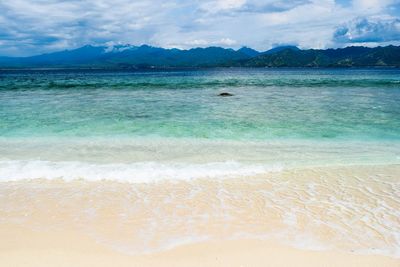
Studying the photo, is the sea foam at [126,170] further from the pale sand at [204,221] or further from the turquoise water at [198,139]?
the pale sand at [204,221]

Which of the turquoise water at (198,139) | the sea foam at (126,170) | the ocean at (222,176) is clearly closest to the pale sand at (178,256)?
the ocean at (222,176)

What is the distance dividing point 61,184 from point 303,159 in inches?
312

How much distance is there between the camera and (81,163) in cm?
1177

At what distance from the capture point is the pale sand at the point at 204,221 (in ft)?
19.2

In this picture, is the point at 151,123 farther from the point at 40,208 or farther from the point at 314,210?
the point at 314,210

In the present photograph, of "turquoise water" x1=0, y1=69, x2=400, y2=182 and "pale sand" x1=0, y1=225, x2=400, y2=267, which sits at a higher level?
"pale sand" x1=0, y1=225, x2=400, y2=267

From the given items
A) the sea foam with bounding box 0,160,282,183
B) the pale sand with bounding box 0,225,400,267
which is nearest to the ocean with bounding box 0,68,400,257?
the sea foam with bounding box 0,160,282,183

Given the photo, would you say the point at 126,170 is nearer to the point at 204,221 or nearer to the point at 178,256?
the point at 204,221

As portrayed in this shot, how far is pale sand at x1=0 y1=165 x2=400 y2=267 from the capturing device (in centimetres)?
586

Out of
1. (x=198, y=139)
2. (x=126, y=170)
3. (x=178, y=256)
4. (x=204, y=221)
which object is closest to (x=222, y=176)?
(x=126, y=170)

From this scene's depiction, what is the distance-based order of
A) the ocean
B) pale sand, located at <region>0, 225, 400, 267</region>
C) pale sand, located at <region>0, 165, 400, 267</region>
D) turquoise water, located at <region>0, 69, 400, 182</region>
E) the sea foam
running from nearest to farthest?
1. pale sand, located at <region>0, 225, 400, 267</region>
2. pale sand, located at <region>0, 165, 400, 267</region>
3. the ocean
4. the sea foam
5. turquoise water, located at <region>0, 69, 400, 182</region>

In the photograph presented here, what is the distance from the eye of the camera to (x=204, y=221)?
23.8 feet

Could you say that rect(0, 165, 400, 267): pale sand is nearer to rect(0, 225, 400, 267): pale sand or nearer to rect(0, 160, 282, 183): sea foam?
rect(0, 225, 400, 267): pale sand

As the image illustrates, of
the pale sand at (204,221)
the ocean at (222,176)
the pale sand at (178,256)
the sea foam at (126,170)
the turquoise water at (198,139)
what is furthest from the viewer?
the turquoise water at (198,139)
